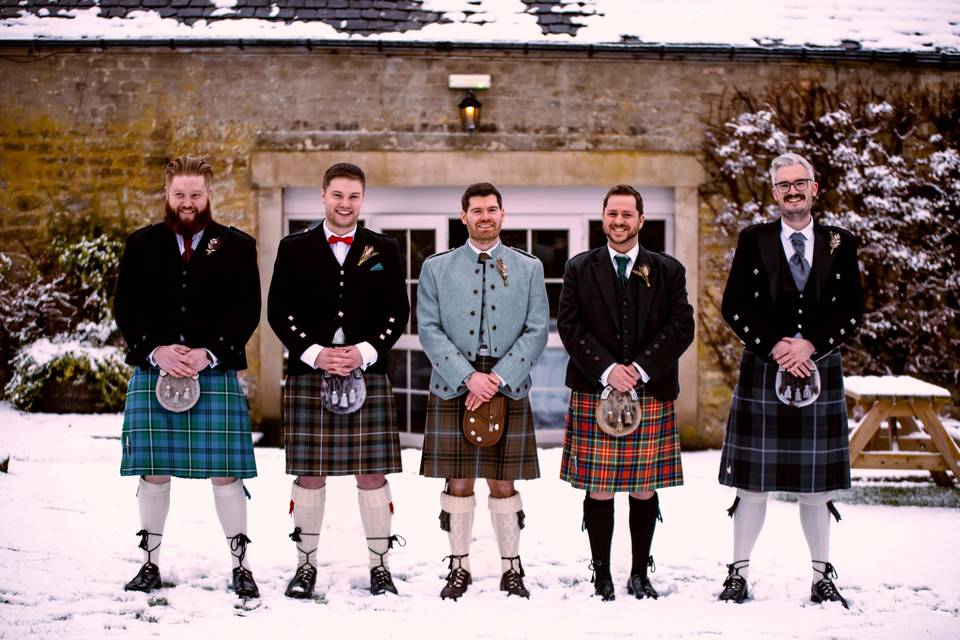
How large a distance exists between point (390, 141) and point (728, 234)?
2852 mm

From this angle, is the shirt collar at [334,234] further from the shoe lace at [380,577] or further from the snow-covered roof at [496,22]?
the snow-covered roof at [496,22]

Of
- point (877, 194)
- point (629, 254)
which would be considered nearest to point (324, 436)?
point (629, 254)

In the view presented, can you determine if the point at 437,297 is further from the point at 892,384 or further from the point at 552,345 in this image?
the point at 552,345

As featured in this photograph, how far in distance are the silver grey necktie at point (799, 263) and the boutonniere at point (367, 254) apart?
1728mm

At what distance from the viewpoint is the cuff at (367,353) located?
13.3 ft

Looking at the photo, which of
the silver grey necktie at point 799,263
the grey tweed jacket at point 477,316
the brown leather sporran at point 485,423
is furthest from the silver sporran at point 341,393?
the silver grey necktie at point 799,263

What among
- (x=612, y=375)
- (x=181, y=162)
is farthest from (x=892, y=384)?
(x=181, y=162)

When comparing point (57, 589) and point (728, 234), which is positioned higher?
point (728, 234)

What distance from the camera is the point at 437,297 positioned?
4.27 meters

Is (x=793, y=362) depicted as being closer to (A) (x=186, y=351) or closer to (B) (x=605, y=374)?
(B) (x=605, y=374)

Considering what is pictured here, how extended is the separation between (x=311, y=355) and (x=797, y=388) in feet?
6.46

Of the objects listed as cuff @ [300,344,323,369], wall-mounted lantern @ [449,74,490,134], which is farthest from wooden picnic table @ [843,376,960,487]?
cuff @ [300,344,323,369]

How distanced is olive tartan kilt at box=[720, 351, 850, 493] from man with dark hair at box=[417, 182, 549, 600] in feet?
2.92

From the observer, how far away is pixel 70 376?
311 inches
